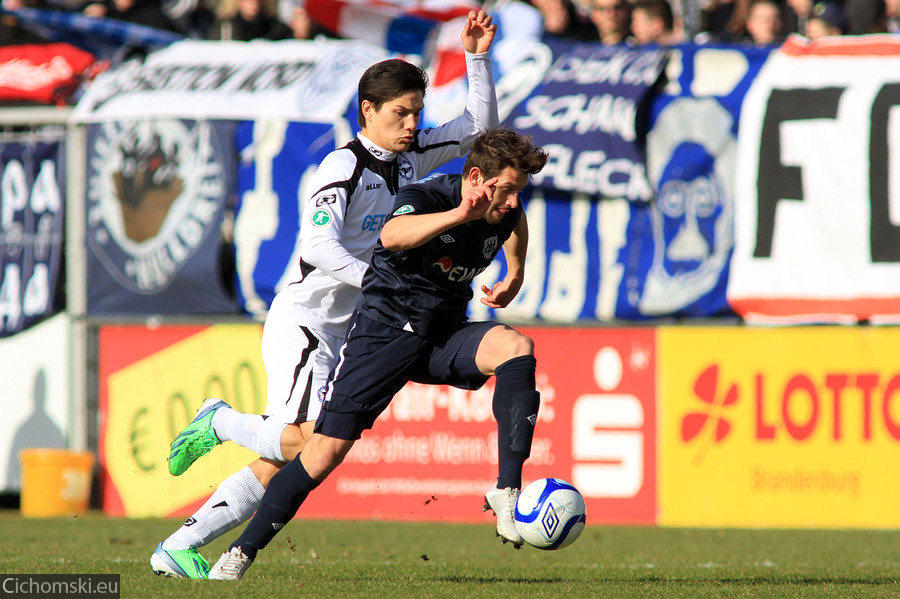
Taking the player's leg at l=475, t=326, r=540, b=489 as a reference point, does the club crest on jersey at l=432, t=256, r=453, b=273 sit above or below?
above

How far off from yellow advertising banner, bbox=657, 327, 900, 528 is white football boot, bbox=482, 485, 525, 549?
476 centimetres

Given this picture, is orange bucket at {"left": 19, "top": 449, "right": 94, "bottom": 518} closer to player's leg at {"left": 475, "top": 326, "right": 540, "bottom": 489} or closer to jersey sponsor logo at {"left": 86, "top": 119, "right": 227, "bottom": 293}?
jersey sponsor logo at {"left": 86, "top": 119, "right": 227, "bottom": 293}

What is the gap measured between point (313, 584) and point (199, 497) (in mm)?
5092

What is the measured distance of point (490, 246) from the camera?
5285mm

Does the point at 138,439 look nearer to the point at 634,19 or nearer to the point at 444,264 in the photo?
the point at 634,19

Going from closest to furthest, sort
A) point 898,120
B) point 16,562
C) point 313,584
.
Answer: point 313,584 < point 16,562 < point 898,120

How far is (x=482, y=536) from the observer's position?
8492 mm

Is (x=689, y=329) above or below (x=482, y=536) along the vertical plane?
above

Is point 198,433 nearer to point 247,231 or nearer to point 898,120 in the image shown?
point 247,231

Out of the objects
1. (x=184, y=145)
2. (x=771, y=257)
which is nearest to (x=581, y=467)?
(x=771, y=257)

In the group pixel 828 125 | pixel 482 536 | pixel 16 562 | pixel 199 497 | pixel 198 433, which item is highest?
pixel 828 125

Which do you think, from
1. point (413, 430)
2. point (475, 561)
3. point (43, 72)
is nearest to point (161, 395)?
point (413, 430)

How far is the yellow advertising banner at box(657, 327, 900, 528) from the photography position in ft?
29.9

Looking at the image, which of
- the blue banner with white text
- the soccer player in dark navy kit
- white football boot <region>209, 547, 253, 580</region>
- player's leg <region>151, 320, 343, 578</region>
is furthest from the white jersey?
the blue banner with white text
